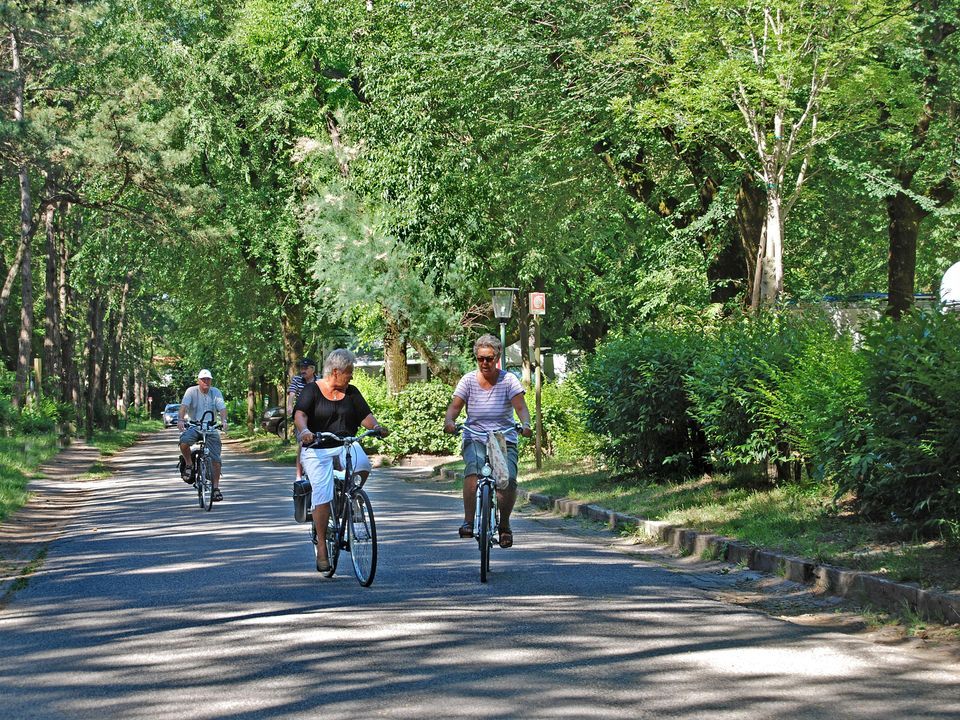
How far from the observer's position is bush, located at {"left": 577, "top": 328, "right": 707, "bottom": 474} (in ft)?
58.3

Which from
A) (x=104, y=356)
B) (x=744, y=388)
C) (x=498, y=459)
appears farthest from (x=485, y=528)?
(x=104, y=356)

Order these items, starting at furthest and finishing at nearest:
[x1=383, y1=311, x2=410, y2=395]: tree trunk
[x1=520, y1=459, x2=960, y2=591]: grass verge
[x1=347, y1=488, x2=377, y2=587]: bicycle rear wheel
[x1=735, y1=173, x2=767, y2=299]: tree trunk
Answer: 1. [x1=383, y1=311, x2=410, y2=395]: tree trunk
2. [x1=735, y1=173, x2=767, y2=299]: tree trunk
3. [x1=347, y1=488, x2=377, y2=587]: bicycle rear wheel
4. [x1=520, y1=459, x2=960, y2=591]: grass verge

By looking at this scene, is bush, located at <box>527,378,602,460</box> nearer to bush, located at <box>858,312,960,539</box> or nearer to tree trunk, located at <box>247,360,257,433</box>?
bush, located at <box>858,312,960,539</box>

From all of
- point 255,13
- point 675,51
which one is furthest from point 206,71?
point 675,51

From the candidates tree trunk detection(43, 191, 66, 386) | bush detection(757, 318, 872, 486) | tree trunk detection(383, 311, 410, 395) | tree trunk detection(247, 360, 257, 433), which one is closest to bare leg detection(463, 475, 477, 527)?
bush detection(757, 318, 872, 486)

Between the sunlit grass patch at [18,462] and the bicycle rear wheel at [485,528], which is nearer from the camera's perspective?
the bicycle rear wheel at [485,528]

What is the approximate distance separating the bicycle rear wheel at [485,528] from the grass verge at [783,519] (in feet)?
8.95

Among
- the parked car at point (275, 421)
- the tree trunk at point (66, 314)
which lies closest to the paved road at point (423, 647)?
the tree trunk at point (66, 314)

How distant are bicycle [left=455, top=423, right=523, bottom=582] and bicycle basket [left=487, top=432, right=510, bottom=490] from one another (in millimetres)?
31

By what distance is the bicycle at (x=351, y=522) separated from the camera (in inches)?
411

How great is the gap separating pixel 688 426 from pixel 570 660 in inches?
441

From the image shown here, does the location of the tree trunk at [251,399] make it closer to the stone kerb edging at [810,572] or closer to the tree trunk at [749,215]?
the tree trunk at [749,215]

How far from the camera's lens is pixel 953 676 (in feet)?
23.0

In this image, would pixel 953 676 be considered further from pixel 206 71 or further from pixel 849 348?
pixel 206 71
